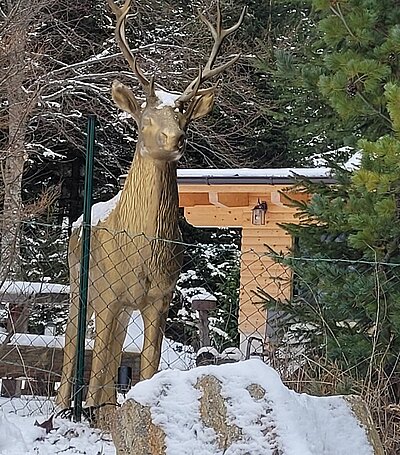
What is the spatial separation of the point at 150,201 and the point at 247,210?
6929 millimetres

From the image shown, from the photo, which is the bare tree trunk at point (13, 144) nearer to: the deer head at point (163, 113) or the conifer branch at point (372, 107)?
the deer head at point (163, 113)

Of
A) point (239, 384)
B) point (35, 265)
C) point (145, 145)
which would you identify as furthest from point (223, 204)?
point (239, 384)

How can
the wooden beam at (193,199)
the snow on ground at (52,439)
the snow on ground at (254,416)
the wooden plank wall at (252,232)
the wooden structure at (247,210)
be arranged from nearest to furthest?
the snow on ground at (254,416) → the snow on ground at (52,439) → the wooden structure at (247,210) → the wooden plank wall at (252,232) → the wooden beam at (193,199)

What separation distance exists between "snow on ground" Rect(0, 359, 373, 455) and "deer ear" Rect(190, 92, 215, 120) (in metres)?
Result: 2.27

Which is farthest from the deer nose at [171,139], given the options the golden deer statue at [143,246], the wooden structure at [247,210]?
the wooden structure at [247,210]

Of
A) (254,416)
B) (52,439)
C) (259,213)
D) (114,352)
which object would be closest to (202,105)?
(114,352)

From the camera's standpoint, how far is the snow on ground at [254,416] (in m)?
2.56

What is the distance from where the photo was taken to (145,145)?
4633 mm

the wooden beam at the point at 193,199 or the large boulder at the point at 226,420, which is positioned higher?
the wooden beam at the point at 193,199

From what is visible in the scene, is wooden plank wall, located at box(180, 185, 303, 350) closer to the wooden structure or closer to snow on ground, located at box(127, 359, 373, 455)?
the wooden structure

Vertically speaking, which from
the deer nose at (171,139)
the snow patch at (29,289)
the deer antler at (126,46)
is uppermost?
the deer antler at (126,46)

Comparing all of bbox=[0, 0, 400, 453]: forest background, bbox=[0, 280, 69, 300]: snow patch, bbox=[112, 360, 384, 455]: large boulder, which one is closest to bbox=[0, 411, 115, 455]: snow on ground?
bbox=[112, 360, 384, 455]: large boulder

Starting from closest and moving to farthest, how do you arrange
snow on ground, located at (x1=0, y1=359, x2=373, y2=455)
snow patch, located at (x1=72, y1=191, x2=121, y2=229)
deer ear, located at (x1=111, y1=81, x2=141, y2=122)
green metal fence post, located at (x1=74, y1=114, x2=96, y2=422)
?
snow on ground, located at (x1=0, y1=359, x2=373, y2=455) → green metal fence post, located at (x1=74, y1=114, x2=96, y2=422) → deer ear, located at (x1=111, y1=81, x2=141, y2=122) → snow patch, located at (x1=72, y1=191, x2=121, y2=229)

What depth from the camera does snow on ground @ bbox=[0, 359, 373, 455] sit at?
2559 mm
